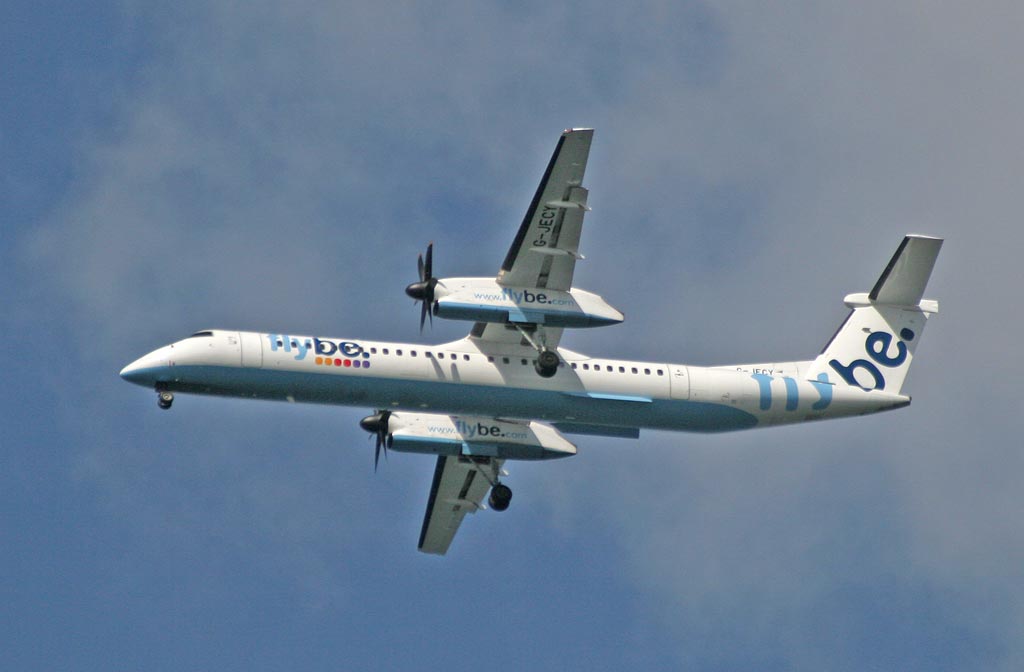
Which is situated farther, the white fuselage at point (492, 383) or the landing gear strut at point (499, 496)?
the landing gear strut at point (499, 496)

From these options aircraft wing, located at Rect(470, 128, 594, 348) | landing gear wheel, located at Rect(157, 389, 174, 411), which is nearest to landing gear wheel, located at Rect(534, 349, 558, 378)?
aircraft wing, located at Rect(470, 128, 594, 348)

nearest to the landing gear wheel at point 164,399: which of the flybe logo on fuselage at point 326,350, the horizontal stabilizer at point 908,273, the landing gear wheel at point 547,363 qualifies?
the flybe logo on fuselage at point 326,350

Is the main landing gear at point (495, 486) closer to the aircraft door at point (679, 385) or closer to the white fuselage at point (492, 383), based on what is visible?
the white fuselage at point (492, 383)

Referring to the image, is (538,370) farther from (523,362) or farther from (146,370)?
(146,370)

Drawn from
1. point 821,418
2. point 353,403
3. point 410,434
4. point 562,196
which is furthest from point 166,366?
point 821,418

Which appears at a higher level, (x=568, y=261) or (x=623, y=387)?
(x=568, y=261)

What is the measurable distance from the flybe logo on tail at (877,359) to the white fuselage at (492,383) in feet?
1.78

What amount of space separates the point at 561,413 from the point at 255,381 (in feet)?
20.5

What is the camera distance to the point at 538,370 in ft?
110

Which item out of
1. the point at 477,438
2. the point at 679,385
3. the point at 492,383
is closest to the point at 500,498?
the point at 477,438

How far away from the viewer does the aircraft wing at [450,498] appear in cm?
3803

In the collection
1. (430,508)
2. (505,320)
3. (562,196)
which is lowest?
(430,508)

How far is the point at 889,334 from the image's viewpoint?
36406 mm

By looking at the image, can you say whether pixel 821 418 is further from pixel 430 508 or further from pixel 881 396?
pixel 430 508
